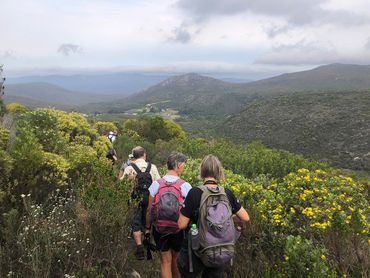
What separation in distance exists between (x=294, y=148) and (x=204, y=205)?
48887mm

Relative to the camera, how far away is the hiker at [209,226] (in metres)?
3.32

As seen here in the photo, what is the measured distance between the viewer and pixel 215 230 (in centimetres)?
332

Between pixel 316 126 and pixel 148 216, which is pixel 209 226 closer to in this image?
pixel 148 216

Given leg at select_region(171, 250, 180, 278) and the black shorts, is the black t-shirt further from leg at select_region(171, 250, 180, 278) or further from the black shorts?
leg at select_region(171, 250, 180, 278)

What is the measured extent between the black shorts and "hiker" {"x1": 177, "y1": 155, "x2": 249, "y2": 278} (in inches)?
21.0

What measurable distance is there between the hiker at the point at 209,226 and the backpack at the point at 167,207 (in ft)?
1.32

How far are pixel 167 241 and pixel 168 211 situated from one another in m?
0.43

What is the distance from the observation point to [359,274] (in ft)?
12.3

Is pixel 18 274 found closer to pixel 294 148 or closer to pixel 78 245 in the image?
pixel 78 245

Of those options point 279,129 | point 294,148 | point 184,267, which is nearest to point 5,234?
point 184,267

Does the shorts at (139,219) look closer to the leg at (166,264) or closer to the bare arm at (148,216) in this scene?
the bare arm at (148,216)

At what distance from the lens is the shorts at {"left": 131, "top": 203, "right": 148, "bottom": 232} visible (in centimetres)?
439

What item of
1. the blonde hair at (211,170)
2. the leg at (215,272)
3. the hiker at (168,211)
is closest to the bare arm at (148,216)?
the hiker at (168,211)

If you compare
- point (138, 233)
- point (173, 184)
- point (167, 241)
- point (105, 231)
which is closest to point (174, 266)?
point (167, 241)
